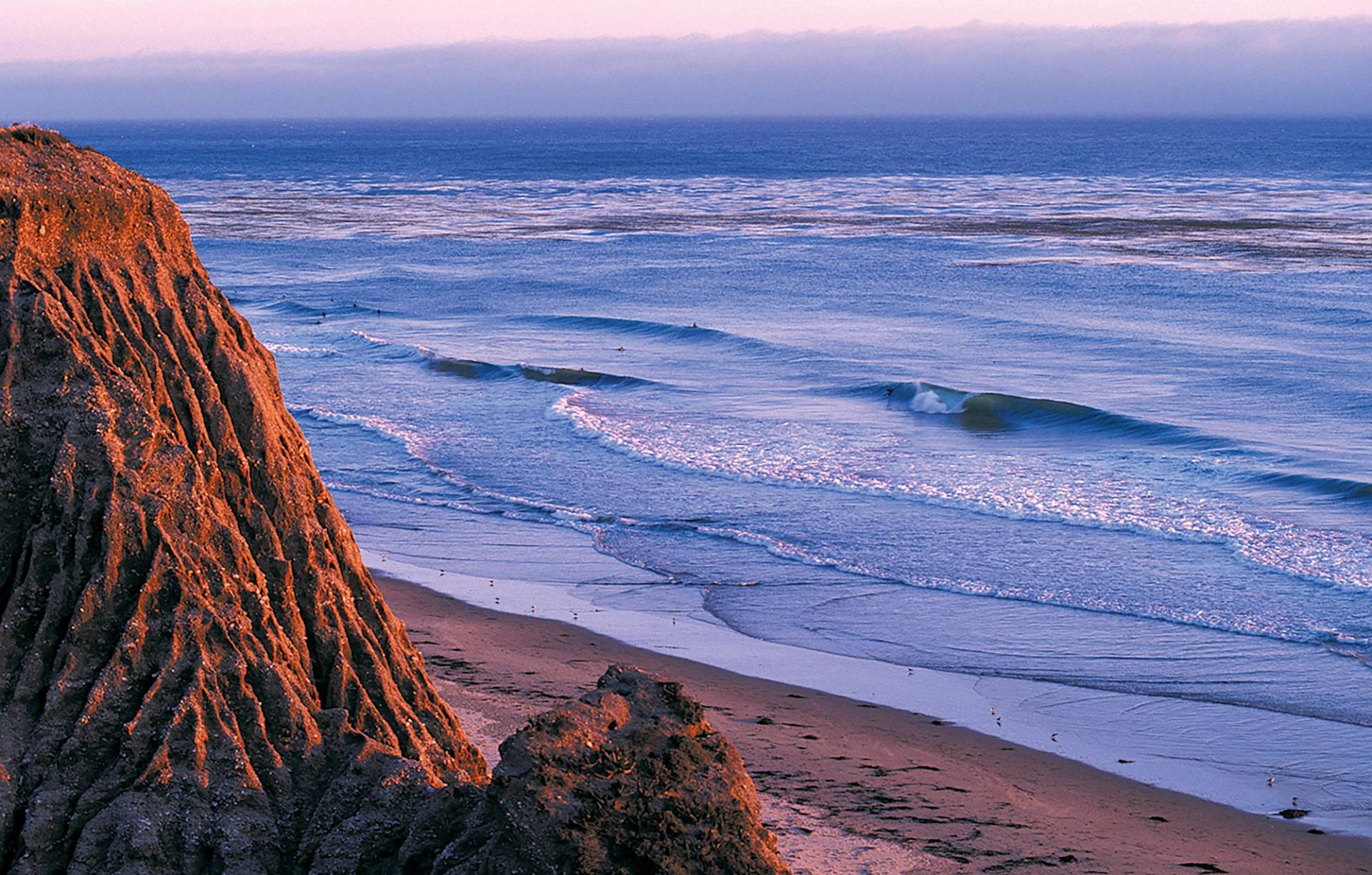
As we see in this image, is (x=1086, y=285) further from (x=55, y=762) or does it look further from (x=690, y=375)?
(x=55, y=762)

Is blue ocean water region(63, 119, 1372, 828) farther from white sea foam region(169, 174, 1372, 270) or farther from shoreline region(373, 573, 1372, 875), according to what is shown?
shoreline region(373, 573, 1372, 875)

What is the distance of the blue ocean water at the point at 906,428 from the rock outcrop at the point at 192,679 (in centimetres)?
864

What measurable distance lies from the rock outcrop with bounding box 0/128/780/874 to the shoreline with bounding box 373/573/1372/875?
4244 millimetres

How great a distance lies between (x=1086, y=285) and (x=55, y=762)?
150 ft

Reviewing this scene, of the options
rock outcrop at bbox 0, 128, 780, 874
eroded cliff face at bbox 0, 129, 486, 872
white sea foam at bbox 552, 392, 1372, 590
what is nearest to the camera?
rock outcrop at bbox 0, 128, 780, 874

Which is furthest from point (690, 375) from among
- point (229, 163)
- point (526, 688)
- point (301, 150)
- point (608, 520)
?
point (301, 150)

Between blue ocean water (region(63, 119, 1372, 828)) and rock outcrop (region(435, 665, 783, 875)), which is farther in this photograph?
blue ocean water (region(63, 119, 1372, 828))

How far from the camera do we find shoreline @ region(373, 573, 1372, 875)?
409 inches

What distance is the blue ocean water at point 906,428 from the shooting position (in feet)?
54.5

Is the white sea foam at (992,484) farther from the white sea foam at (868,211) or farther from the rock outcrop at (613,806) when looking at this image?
the white sea foam at (868,211)

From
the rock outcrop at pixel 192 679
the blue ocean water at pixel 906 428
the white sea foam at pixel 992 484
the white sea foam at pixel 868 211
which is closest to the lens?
the rock outcrop at pixel 192 679

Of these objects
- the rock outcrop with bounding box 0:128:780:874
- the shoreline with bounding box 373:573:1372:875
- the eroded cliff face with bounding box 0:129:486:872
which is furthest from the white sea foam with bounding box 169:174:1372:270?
the rock outcrop with bounding box 0:128:780:874

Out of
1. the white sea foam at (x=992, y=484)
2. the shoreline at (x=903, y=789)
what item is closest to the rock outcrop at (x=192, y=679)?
the shoreline at (x=903, y=789)

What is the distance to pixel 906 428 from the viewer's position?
28.1m
